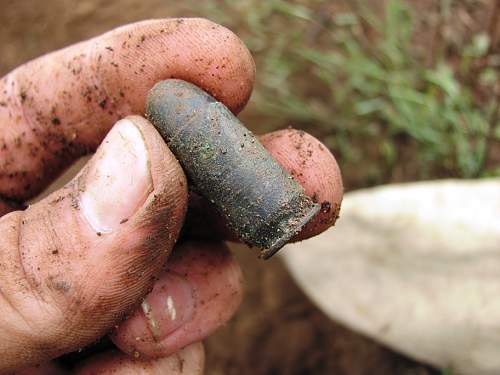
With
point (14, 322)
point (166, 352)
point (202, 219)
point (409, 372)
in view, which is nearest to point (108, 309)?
point (14, 322)

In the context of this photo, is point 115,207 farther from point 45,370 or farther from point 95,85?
point 45,370

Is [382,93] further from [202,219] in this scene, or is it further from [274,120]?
[202,219]

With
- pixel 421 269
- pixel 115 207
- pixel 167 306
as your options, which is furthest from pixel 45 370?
pixel 421 269

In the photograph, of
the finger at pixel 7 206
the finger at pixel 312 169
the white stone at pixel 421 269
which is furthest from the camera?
the white stone at pixel 421 269

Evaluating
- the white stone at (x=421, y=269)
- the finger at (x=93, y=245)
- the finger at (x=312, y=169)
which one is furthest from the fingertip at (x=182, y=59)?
the white stone at (x=421, y=269)

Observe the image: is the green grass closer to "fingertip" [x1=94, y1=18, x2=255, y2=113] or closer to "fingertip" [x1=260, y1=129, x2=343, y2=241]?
"fingertip" [x1=260, y1=129, x2=343, y2=241]

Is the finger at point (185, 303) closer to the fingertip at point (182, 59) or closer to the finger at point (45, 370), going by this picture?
the finger at point (45, 370)
